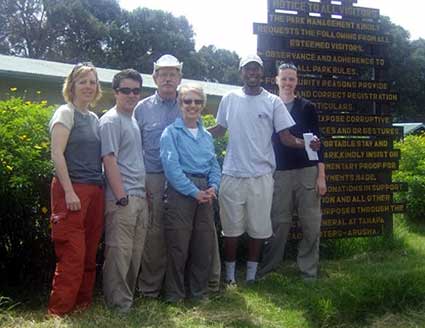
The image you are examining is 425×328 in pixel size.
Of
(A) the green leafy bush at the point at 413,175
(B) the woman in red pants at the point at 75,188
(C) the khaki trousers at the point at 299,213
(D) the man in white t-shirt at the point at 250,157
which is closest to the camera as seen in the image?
(B) the woman in red pants at the point at 75,188

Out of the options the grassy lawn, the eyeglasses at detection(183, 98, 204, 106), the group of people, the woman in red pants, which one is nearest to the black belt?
the group of people

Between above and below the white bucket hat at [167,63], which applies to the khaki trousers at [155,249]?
below

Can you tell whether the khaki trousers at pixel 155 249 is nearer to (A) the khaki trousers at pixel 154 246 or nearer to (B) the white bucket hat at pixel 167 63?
(A) the khaki trousers at pixel 154 246

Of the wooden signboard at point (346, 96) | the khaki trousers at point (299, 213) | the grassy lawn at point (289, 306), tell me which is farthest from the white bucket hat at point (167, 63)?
the wooden signboard at point (346, 96)

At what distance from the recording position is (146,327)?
3574mm

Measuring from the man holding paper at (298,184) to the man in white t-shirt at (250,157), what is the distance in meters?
0.33

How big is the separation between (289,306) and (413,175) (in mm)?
5716

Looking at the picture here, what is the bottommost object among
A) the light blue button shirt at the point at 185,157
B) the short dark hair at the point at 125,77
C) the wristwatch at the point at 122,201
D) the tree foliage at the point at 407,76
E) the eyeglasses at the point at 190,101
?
the wristwatch at the point at 122,201

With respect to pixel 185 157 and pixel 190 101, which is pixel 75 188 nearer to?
pixel 185 157

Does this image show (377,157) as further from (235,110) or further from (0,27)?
(0,27)

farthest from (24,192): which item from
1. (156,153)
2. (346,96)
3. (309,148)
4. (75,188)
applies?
(346,96)

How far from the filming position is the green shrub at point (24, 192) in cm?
405

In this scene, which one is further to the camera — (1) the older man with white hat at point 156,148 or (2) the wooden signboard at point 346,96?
(2) the wooden signboard at point 346,96

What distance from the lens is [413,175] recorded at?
9.18 meters
